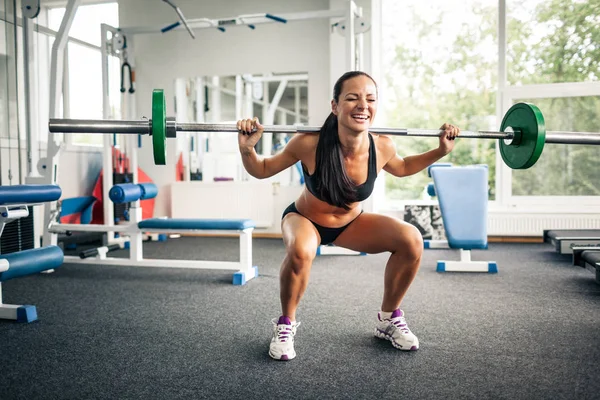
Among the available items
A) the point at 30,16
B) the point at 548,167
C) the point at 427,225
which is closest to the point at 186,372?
the point at 30,16

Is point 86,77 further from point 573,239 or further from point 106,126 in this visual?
point 573,239

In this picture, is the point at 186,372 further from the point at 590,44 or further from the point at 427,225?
the point at 590,44

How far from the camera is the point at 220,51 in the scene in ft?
18.9

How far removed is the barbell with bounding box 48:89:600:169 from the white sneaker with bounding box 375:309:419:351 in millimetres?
754

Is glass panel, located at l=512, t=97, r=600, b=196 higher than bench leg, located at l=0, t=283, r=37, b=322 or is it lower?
higher

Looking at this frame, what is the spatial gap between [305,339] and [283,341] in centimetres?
24

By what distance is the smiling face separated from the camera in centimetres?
189

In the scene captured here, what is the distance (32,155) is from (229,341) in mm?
2492

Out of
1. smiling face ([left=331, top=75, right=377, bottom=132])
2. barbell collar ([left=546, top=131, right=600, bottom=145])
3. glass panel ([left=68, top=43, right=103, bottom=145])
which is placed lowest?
barbell collar ([left=546, top=131, right=600, bottom=145])

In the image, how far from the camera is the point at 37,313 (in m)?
2.60

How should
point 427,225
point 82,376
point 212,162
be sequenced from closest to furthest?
point 82,376, point 427,225, point 212,162

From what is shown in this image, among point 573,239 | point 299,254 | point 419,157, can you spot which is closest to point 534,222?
point 573,239

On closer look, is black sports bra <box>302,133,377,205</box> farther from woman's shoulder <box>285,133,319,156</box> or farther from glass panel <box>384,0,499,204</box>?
glass panel <box>384,0,499,204</box>

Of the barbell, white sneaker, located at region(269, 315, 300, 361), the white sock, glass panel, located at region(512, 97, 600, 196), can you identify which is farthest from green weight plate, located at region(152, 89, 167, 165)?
glass panel, located at region(512, 97, 600, 196)
